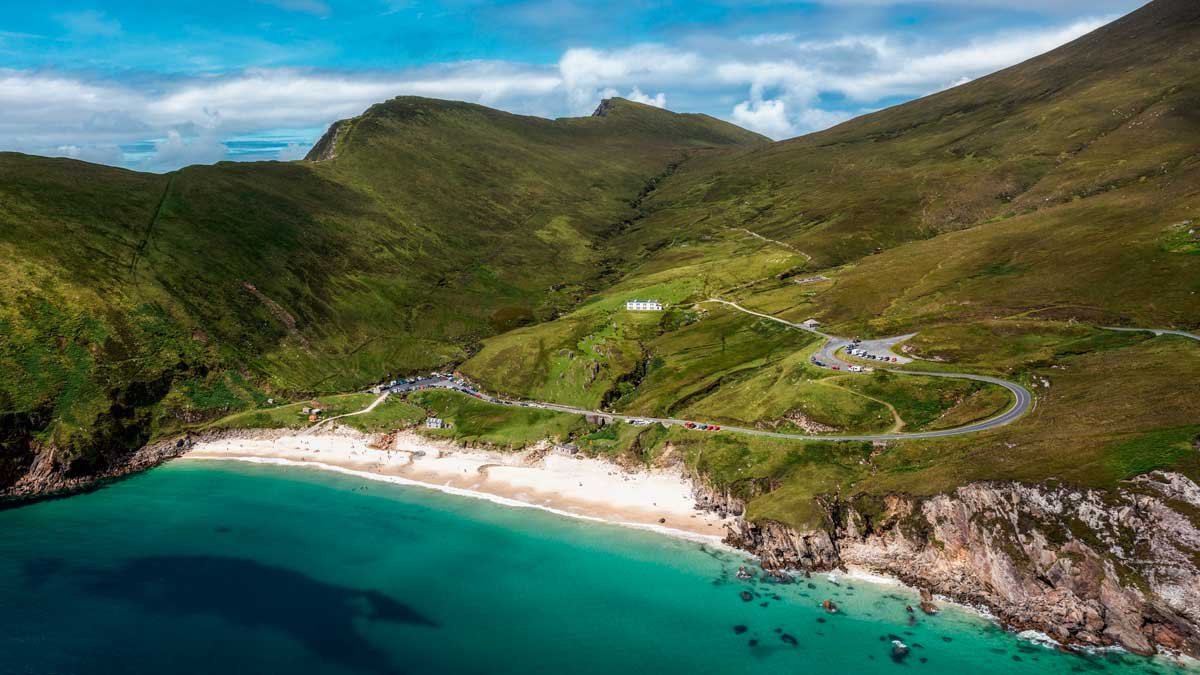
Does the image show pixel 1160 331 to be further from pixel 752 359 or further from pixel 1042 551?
pixel 752 359

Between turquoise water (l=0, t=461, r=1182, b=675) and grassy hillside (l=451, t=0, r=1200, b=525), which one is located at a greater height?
grassy hillside (l=451, t=0, r=1200, b=525)

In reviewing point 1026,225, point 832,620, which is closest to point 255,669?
point 832,620

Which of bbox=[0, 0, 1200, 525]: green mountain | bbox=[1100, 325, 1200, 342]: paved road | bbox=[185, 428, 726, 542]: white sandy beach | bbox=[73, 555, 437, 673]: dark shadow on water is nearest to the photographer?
bbox=[73, 555, 437, 673]: dark shadow on water

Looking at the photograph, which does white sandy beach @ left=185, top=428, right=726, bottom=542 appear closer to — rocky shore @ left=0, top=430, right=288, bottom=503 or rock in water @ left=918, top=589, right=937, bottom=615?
rocky shore @ left=0, top=430, right=288, bottom=503

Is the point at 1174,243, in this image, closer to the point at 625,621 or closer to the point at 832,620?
the point at 832,620

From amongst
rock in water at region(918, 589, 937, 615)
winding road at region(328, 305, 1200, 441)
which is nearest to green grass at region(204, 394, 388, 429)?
winding road at region(328, 305, 1200, 441)

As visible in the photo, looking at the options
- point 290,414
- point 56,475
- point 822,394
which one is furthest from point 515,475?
point 56,475
